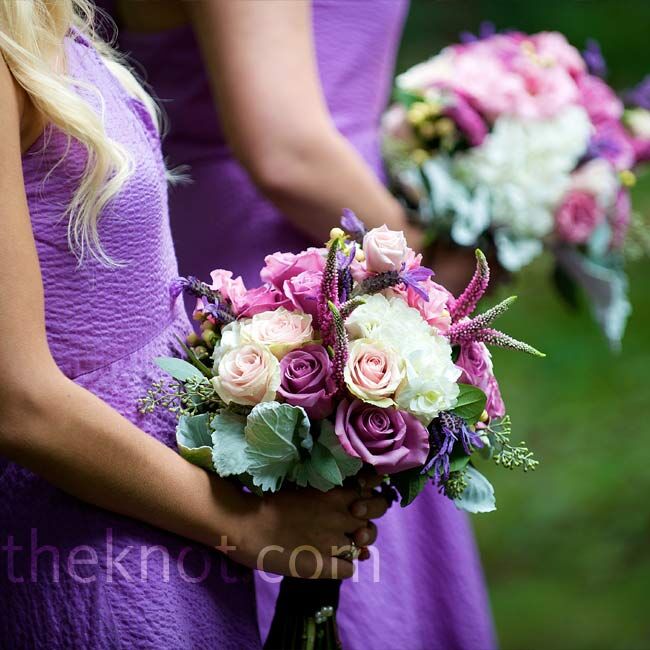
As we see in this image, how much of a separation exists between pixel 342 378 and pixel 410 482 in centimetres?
16

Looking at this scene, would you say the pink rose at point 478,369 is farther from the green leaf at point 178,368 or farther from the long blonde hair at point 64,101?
the long blonde hair at point 64,101

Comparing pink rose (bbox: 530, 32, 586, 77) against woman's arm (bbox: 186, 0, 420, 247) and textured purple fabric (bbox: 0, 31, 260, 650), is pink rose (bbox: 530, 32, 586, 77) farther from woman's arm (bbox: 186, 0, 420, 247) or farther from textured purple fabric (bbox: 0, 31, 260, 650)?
textured purple fabric (bbox: 0, 31, 260, 650)

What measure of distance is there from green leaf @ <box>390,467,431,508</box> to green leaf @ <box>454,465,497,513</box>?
0.22ft

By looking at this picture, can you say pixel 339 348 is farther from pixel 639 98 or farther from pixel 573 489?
pixel 573 489

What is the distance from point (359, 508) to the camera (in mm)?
1242

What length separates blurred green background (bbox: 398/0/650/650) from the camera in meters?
3.24

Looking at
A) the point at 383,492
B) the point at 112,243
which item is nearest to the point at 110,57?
the point at 112,243

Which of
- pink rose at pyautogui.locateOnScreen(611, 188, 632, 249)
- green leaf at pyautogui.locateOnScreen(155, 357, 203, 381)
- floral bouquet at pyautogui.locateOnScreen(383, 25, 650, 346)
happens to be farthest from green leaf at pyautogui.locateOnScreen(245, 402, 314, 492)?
pink rose at pyautogui.locateOnScreen(611, 188, 632, 249)

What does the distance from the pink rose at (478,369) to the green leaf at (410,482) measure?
0.40 feet

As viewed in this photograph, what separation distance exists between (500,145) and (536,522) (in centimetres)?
216

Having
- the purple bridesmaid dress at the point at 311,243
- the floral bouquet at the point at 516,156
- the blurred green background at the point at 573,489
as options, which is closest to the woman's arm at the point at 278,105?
the purple bridesmaid dress at the point at 311,243

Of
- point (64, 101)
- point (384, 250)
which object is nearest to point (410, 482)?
point (384, 250)

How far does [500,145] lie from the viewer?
77.2 inches

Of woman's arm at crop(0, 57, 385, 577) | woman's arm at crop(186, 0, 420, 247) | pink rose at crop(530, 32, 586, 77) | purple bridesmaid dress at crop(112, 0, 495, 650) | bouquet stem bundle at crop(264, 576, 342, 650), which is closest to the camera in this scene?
woman's arm at crop(0, 57, 385, 577)
